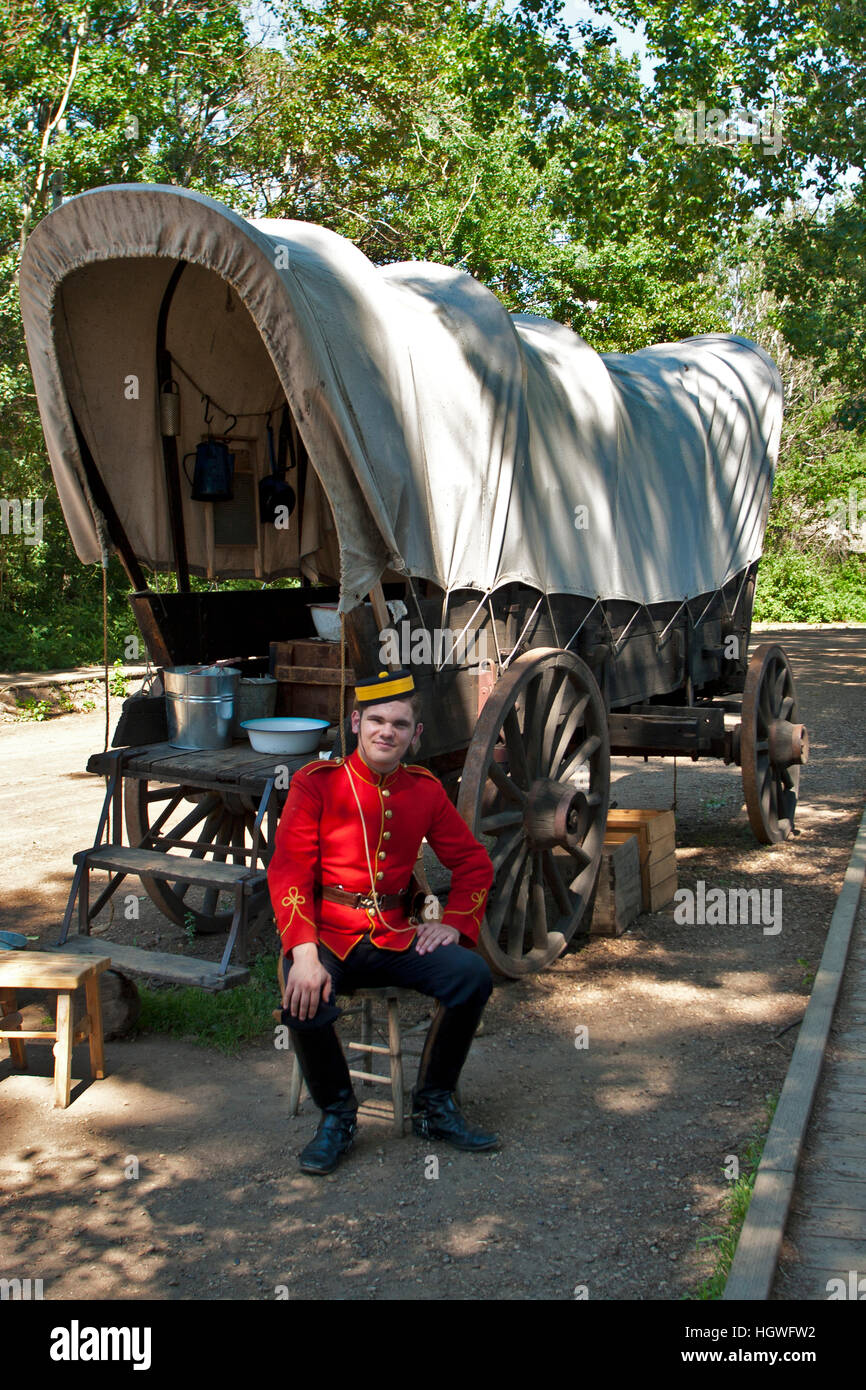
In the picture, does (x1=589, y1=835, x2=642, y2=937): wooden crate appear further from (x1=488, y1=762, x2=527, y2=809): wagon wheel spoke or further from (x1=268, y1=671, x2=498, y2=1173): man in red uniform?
(x1=268, y1=671, x2=498, y2=1173): man in red uniform

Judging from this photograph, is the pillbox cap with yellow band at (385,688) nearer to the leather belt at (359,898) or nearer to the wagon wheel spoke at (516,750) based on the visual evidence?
the leather belt at (359,898)

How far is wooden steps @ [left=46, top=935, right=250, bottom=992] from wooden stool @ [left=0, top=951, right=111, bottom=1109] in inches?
9.6

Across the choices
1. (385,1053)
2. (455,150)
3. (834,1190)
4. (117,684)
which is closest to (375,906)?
(385,1053)

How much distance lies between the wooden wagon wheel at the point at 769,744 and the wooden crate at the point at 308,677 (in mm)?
2582

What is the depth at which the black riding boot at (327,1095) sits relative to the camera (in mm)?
3635

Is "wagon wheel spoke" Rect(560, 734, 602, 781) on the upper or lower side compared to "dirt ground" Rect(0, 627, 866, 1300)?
upper

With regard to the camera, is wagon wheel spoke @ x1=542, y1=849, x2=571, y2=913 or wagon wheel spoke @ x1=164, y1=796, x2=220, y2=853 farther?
wagon wheel spoke @ x1=164, y1=796, x2=220, y2=853

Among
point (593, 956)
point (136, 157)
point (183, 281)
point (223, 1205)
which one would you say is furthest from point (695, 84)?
point (223, 1205)

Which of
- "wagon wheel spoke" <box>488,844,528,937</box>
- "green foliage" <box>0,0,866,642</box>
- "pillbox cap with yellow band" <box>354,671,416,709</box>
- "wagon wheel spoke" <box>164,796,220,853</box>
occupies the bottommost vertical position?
"wagon wheel spoke" <box>488,844,528,937</box>

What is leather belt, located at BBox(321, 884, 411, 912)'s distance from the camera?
3.82m

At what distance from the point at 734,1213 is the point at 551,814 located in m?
2.05

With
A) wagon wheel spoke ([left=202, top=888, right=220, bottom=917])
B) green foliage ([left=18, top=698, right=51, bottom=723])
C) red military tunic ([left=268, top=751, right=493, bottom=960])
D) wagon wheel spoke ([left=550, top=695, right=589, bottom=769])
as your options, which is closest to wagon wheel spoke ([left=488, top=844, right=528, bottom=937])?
wagon wheel spoke ([left=550, top=695, right=589, bottom=769])
